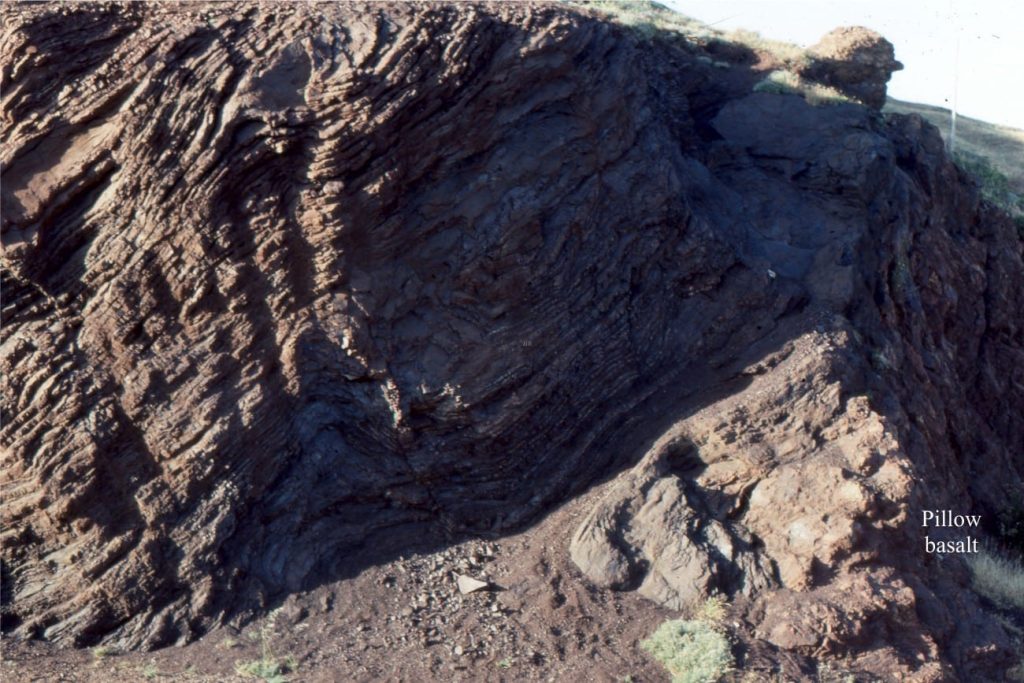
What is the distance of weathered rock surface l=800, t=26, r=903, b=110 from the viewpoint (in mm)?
12695

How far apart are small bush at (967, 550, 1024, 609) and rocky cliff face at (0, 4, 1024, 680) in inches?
34.4

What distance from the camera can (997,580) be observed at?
9453 mm

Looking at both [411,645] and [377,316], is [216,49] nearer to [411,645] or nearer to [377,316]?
[377,316]

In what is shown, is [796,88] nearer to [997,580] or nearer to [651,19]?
[651,19]

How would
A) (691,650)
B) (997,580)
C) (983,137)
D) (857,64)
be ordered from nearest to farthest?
(691,650) < (997,580) < (857,64) < (983,137)

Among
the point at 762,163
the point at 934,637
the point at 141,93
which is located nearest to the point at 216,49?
the point at 141,93

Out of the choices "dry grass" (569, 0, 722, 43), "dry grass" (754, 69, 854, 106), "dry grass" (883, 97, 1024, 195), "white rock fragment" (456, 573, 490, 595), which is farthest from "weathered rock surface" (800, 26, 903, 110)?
"dry grass" (883, 97, 1024, 195)

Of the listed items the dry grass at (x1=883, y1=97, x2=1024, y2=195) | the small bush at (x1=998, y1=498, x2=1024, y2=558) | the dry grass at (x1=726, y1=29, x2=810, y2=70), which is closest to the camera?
the small bush at (x1=998, y1=498, x2=1024, y2=558)

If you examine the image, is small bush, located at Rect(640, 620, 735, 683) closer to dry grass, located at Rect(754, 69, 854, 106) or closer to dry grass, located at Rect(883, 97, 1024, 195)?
dry grass, located at Rect(754, 69, 854, 106)

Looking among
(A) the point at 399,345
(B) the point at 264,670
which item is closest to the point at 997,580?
(A) the point at 399,345

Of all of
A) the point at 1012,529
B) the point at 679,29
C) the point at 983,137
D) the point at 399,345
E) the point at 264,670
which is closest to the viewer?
the point at 264,670

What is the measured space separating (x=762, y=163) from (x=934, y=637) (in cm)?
524

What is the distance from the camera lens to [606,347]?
838cm

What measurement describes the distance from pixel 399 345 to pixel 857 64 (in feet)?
26.4
